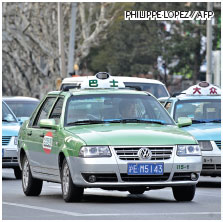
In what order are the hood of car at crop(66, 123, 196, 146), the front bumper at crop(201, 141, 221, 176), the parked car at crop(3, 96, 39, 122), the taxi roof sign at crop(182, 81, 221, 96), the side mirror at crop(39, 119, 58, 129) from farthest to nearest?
the parked car at crop(3, 96, 39, 122) → the taxi roof sign at crop(182, 81, 221, 96) → the front bumper at crop(201, 141, 221, 176) → the side mirror at crop(39, 119, 58, 129) → the hood of car at crop(66, 123, 196, 146)

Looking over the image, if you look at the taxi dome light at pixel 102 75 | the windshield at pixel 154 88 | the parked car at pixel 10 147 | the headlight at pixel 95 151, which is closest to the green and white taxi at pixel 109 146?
the headlight at pixel 95 151

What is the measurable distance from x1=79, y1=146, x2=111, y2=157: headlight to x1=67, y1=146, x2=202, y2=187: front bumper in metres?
0.05

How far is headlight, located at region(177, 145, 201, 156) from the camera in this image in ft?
41.6

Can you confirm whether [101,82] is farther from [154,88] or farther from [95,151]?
[154,88]

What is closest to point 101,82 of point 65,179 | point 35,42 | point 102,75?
point 102,75

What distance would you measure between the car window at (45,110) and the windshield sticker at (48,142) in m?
0.62

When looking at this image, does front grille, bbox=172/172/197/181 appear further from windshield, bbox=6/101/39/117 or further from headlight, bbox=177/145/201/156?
windshield, bbox=6/101/39/117

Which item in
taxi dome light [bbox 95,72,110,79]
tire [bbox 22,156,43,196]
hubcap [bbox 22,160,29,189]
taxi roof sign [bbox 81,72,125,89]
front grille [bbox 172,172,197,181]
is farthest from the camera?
taxi dome light [bbox 95,72,110,79]

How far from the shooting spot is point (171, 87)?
233 ft

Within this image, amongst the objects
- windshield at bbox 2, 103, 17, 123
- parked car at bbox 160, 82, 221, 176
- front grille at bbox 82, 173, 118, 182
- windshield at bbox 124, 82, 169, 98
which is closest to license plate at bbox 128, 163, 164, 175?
front grille at bbox 82, 173, 118, 182

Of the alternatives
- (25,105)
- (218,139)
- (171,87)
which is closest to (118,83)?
(218,139)

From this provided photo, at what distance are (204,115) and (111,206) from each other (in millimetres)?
5912

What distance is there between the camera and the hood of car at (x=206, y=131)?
16328 mm

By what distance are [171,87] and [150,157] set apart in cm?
5877
